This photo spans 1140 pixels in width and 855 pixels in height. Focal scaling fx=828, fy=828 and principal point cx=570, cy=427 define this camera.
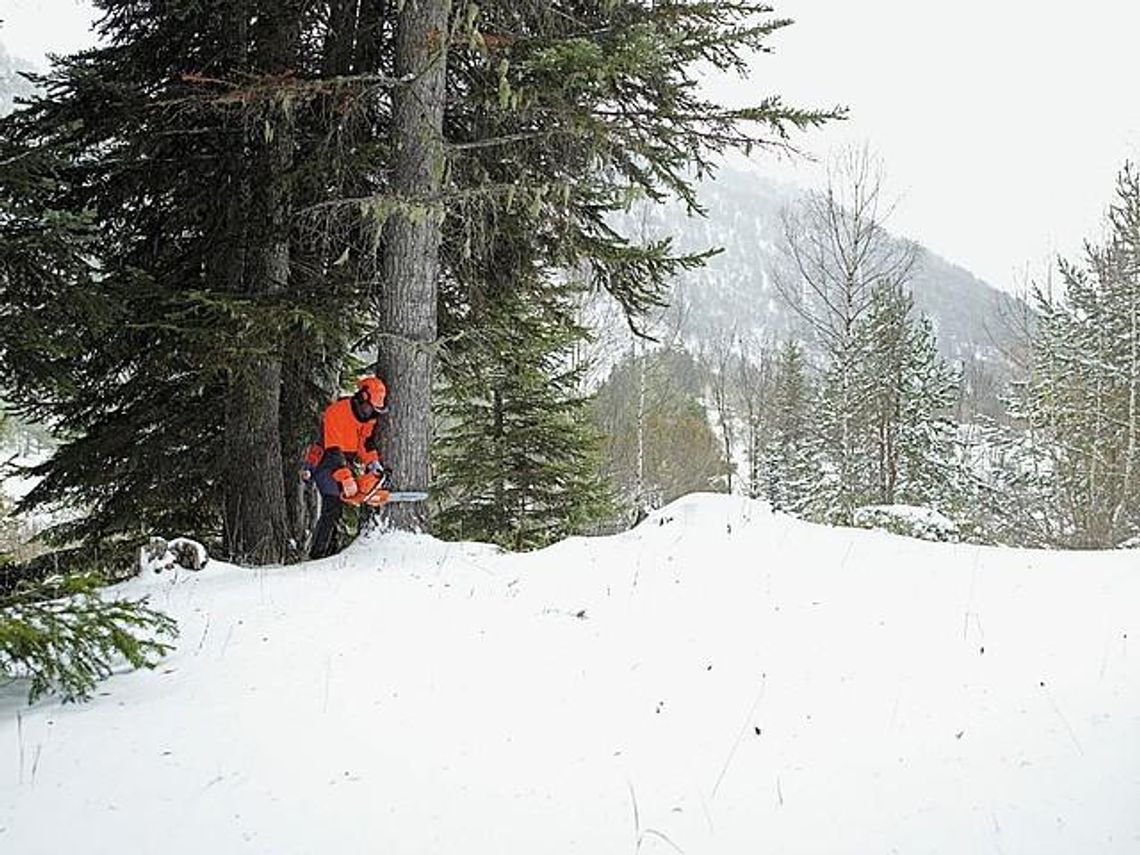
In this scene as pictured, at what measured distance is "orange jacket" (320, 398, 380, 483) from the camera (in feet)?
23.6

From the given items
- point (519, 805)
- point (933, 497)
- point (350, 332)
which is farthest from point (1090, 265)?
point (519, 805)

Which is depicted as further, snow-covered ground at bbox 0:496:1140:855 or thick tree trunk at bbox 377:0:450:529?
thick tree trunk at bbox 377:0:450:529

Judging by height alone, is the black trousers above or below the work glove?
below

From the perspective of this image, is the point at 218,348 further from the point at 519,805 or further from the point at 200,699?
the point at 519,805

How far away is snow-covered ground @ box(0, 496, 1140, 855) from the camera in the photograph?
115 inches

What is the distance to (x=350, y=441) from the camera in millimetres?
7250

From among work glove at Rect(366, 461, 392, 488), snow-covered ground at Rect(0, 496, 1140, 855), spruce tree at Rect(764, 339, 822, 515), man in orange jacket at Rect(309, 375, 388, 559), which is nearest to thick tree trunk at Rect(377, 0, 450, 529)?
work glove at Rect(366, 461, 392, 488)

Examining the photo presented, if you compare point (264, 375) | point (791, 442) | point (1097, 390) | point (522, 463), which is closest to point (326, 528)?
point (264, 375)

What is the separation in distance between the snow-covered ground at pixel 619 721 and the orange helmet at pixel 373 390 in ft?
5.76

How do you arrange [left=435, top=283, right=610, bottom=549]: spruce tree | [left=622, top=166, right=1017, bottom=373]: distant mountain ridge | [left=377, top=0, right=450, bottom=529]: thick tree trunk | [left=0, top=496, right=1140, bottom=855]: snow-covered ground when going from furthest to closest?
[left=622, top=166, right=1017, bottom=373]: distant mountain ridge, [left=435, top=283, right=610, bottom=549]: spruce tree, [left=377, top=0, right=450, bottom=529]: thick tree trunk, [left=0, top=496, right=1140, bottom=855]: snow-covered ground

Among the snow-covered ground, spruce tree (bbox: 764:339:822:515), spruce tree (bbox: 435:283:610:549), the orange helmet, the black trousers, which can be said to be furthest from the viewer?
spruce tree (bbox: 764:339:822:515)

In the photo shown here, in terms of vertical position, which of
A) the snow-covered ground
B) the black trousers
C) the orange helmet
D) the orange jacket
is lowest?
the snow-covered ground

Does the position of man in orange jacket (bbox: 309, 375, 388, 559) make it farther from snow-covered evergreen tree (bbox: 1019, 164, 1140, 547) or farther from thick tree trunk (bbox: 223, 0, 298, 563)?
snow-covered evergreen tree (bbox: 1019, 164, 1140, 547)

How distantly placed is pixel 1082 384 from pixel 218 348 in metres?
25.5
